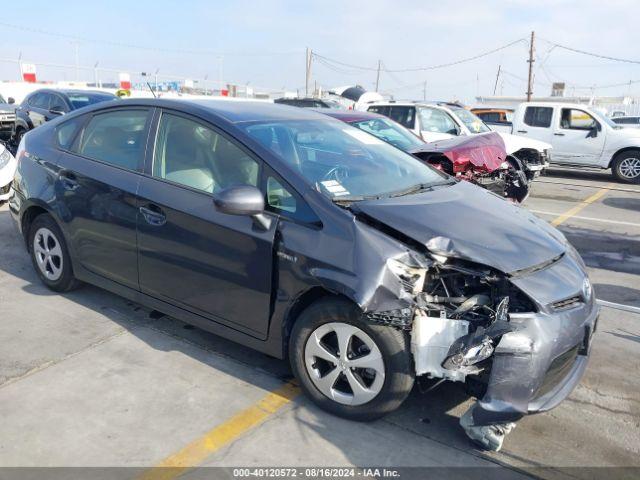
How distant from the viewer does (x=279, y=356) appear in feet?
11.2

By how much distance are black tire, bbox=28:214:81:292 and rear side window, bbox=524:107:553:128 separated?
12.4 m

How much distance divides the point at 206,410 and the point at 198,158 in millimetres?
1616

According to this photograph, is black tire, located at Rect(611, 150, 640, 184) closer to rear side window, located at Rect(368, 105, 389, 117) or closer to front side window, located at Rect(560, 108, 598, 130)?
front side window, located at Rect(560, 108, 598, 130)

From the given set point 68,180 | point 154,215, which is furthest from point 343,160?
point 68,180

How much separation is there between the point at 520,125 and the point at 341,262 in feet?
41.9

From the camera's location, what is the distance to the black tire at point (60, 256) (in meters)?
4.58

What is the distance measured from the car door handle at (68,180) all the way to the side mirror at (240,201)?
1718mm

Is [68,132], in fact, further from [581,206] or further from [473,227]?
[581,206]

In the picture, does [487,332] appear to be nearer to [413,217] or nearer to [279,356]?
[413,217]

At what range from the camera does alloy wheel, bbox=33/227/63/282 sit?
15.3 feet

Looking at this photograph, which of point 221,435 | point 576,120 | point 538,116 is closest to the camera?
point 221,435

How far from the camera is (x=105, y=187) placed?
4.09m

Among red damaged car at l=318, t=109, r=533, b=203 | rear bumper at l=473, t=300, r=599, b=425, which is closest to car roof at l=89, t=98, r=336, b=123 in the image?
rear bumper at l=473, t=300, r=599, b=425

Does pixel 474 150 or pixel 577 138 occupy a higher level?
pixel 577 138
